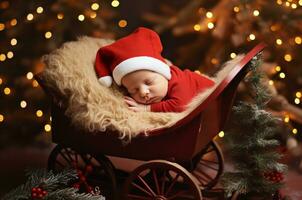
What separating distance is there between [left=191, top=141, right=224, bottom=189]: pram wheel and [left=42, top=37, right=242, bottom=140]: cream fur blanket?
0.38m

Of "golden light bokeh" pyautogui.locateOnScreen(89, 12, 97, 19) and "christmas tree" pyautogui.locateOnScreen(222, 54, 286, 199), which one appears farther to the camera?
"golden light bokeh" pyautogui.locateOnScreen(89, 12, 97, 19)

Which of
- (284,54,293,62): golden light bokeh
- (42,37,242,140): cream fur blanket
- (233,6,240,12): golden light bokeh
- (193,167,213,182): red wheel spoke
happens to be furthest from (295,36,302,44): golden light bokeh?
(193,167,213,182): red wheel spoke

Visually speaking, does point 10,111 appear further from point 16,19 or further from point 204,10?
point 204,10

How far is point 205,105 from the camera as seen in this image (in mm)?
1414

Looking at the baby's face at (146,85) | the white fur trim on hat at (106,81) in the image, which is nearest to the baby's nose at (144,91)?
the baby's face at (146,85)

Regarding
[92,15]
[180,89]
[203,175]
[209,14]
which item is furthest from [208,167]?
[92,15]

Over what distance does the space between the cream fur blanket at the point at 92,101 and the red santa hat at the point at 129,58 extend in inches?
2.0

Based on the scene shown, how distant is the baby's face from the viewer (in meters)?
1.65

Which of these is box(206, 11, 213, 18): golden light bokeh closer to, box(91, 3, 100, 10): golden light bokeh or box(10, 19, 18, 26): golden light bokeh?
box(91, 3, 100, 10): golden light bokeh

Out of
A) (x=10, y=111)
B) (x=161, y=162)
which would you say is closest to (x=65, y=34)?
(x=10, y=111)

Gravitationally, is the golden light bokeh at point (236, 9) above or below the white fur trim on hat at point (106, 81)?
above

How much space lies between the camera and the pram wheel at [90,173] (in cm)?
166

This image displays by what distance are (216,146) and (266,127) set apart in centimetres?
33

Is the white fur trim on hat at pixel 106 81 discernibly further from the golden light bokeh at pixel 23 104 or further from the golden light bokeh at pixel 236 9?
the golden light bokeh at pixel 236 9
